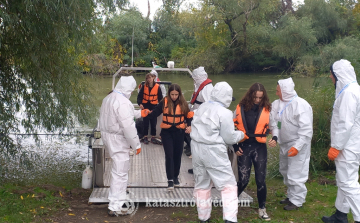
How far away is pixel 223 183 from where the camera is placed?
165 inches

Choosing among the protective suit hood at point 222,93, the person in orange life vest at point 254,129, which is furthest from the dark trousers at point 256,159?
the protective suit hood at point 222,93

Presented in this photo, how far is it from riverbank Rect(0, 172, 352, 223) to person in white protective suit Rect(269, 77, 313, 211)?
10.5 inches

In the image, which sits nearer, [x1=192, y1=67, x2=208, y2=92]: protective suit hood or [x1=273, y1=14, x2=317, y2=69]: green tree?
[x1=192, y1=67, x2=208, y2=92]: protective suit hood

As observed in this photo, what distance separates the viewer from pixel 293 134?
16.0 ft

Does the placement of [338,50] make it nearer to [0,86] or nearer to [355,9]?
[355,9]

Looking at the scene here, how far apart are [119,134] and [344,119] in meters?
2.42

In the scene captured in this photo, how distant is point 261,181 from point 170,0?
1328 inches

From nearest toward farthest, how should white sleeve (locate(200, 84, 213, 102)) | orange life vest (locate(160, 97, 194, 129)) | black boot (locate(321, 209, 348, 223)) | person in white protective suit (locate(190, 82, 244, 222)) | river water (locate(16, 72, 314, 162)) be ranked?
person in white protective suit (locate(190, 82, 244, 222)) → black boot (locate(321, 209, 348, 223)) → orange life vest (locate(160, 97, 194, 129)) → white sleeve (locate(200, 84, 213, 102)) → river water (locate(16, 72, 314, 162))

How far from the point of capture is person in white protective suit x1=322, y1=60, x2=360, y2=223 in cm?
420

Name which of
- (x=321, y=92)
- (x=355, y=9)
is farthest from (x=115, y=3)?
(x=355, y=9)

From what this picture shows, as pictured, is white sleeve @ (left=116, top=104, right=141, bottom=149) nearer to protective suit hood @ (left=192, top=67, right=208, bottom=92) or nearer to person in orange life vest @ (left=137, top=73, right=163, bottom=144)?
protective suit hood @ (left=192, top=67, right=208, bottom=92)

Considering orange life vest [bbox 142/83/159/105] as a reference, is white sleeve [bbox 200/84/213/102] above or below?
above

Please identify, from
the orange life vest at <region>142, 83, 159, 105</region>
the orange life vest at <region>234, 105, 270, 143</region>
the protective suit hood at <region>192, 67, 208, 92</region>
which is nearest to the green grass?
the orange life vest at <region>234, 105, 270, 143</region>

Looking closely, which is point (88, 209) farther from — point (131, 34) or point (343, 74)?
point (131, 34)
